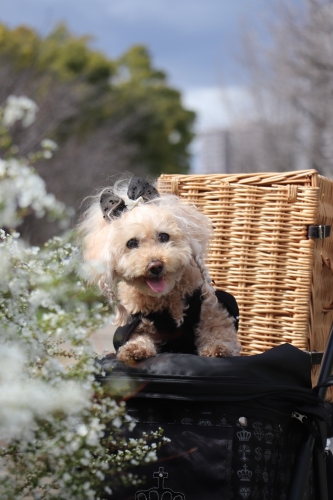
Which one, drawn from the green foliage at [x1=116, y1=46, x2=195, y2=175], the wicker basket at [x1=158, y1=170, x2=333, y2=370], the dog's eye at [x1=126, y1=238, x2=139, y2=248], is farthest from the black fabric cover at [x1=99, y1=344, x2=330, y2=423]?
the green foliage at [x1=116, y1=46, x2=195, y2=175]

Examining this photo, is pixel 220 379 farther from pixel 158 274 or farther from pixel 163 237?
pixel 163 237

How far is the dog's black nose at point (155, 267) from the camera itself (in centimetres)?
187

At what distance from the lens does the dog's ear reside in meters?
2.04

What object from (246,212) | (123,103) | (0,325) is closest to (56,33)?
(123,103)

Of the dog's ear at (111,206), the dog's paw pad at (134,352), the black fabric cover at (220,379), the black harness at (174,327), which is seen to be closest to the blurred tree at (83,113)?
the dog's ear at (111,206)

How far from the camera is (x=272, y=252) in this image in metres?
2.35

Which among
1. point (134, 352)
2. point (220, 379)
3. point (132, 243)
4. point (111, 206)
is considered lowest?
point (220, 379)

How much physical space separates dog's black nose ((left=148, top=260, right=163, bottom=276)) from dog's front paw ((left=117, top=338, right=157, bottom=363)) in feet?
0.69

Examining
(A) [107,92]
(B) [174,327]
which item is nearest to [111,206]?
(B) [174,327]

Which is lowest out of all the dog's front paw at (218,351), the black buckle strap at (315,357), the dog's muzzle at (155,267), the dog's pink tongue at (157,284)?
the dog's front paw at (218,351)

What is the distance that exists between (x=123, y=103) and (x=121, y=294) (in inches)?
712

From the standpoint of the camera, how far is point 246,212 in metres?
2.39

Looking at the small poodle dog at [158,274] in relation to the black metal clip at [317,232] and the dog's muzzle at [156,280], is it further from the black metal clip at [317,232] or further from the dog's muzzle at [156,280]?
the black metal clip at [317,232]

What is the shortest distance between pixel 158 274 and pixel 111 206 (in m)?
0.29
